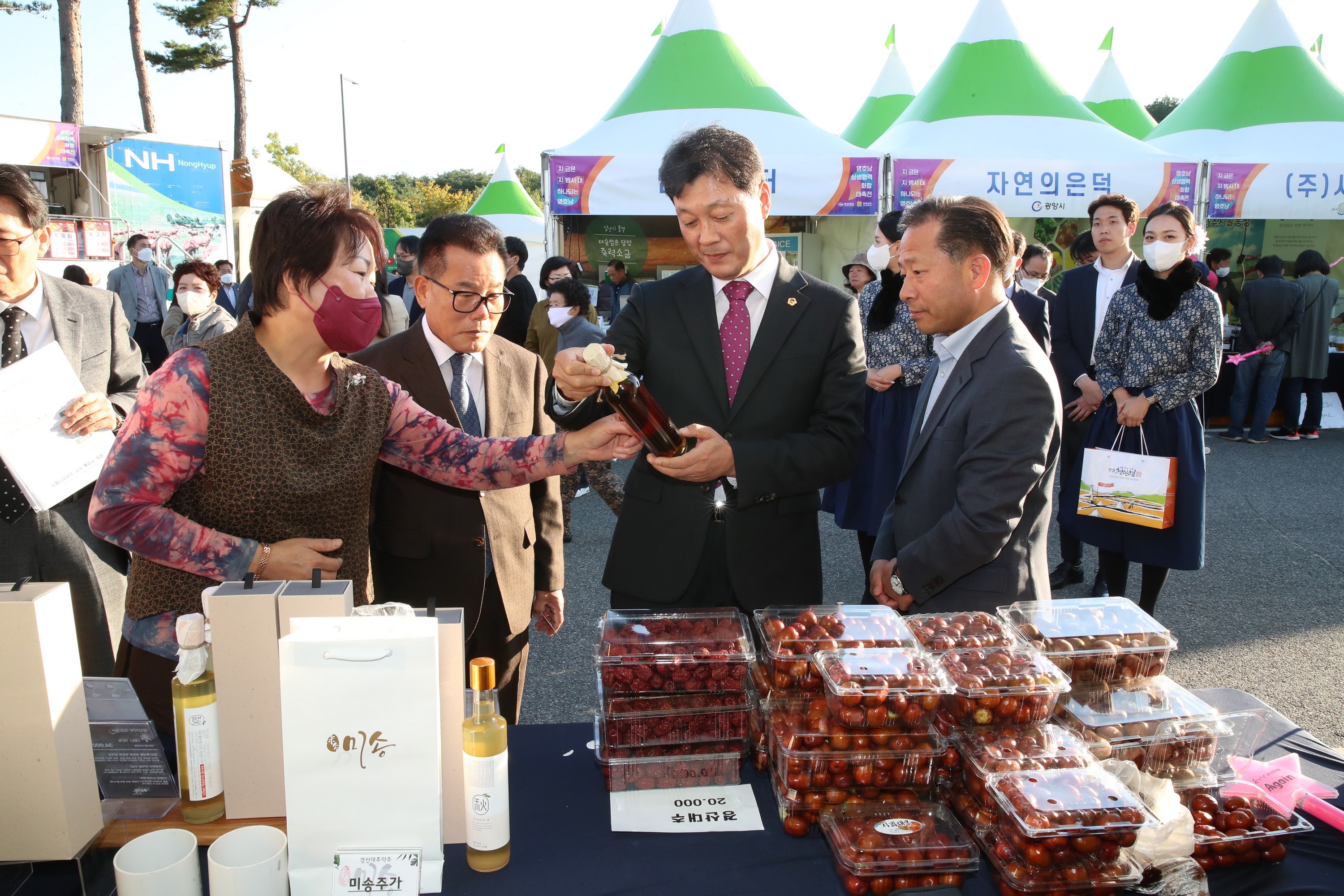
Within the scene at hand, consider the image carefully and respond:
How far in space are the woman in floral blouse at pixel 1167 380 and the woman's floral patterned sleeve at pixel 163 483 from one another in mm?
3313

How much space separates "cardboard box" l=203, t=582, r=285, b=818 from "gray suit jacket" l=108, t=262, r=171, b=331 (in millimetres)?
8568

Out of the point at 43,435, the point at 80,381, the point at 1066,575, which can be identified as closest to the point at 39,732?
the point at 43,435

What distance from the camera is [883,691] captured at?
127cm

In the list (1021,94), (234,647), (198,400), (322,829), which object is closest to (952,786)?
(322,829)

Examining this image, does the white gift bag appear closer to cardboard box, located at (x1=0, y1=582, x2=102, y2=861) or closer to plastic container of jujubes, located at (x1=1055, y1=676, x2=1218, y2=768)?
cardboard box, located at (x1=0, y1=582, x2=102, y2=861)

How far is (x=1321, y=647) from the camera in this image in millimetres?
3807

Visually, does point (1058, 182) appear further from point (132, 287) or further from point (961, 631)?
point (132, 287)

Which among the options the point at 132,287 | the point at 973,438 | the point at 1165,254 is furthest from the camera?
the point at 132,287

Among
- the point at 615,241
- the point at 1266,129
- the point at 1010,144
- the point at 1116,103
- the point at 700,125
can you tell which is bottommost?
the point at 615,241

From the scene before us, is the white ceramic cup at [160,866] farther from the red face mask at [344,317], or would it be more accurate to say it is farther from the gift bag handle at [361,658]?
the red face mask at [344,317]

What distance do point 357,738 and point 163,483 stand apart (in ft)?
2.48

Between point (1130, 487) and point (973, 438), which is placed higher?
point (973, 438)

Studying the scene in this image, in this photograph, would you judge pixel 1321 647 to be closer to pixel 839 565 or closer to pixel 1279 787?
pixel 839 565

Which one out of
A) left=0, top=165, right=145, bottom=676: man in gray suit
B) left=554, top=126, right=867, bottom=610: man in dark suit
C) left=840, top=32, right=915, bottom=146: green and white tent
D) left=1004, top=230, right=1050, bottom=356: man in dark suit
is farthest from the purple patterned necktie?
left=840, top=32, right=915, bottom=146: green and white tent
